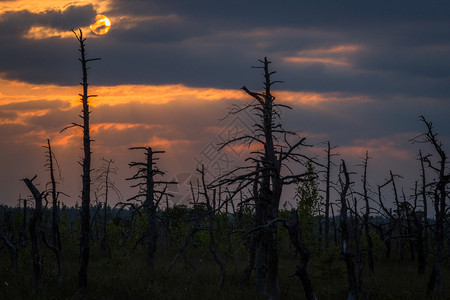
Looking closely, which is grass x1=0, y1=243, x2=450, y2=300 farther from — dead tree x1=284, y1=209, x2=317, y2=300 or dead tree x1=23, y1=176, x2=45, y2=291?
dead tree x1=284, y1=209, x2=317, y2=300

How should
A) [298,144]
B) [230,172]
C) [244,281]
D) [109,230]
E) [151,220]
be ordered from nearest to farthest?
1. [230,172]
2. [298,144]
3. [244,281]
4. [151,220]
5. [109,230]

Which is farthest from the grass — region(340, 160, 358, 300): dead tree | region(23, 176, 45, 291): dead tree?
region(340, 160, 358, 300): dead tree

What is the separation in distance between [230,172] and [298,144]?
3.03 metres

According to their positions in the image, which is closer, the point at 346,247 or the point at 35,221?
the point at 346,247

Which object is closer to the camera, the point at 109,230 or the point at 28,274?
the point at 28,274

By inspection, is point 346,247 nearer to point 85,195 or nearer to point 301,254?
point 301,254

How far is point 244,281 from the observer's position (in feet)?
82.2

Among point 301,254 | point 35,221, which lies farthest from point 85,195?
point 301,254

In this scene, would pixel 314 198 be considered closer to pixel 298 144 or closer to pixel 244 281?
pixel 244 281

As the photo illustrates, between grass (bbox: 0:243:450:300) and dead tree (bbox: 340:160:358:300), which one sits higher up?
dead tree (bbox: 340:160:358:300)

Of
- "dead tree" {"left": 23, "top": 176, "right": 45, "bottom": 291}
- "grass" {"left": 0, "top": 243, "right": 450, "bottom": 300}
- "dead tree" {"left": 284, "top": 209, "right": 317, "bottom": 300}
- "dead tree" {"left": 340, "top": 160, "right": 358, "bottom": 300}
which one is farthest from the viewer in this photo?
"grass" {"left": 0, "top": 243, "right": 450, "bottom": 300}

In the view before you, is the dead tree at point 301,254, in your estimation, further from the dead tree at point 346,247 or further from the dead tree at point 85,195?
the dead tree at point 85,195

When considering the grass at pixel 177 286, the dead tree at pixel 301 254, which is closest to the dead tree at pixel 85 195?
the grass at pixel 177 286

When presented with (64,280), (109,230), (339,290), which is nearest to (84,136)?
(64,280)
